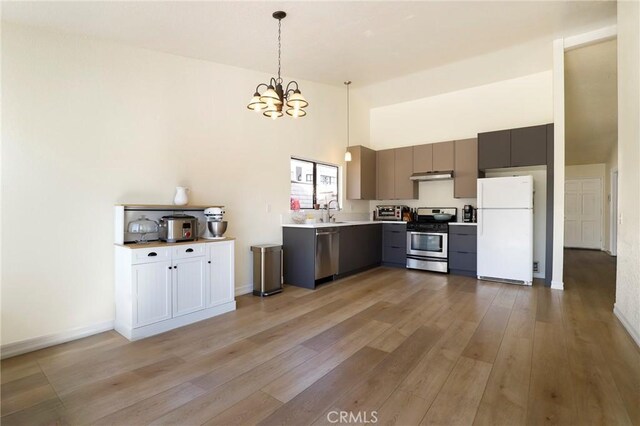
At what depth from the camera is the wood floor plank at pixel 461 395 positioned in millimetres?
1599

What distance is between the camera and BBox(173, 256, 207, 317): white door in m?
2.90

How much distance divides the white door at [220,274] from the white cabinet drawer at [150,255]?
0.46 meters

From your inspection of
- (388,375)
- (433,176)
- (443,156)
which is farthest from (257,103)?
(443,156)

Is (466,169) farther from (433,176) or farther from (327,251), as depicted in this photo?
(327,251)

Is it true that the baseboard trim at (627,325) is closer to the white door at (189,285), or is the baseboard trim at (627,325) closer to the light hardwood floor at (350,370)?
the light hardwood floor at (350,370)

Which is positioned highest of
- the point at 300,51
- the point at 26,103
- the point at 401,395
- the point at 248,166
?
the point at 300,51

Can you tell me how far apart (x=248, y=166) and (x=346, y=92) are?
2.81 m

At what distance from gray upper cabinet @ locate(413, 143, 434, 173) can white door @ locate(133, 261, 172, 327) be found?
14.9ft

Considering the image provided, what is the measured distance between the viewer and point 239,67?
389 cm

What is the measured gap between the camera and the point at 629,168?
9.38 ft

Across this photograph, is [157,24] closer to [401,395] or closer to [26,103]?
[26,103]

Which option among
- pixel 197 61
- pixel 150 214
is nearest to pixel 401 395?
pixel 150 214

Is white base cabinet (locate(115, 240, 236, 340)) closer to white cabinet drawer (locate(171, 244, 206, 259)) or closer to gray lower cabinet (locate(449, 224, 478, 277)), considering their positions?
white cabinet drawer (locate(171, 244, 206, 259))

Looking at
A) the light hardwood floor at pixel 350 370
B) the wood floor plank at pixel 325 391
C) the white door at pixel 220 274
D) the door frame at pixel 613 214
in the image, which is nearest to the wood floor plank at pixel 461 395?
the light hardwood floor at pixel 350 370
